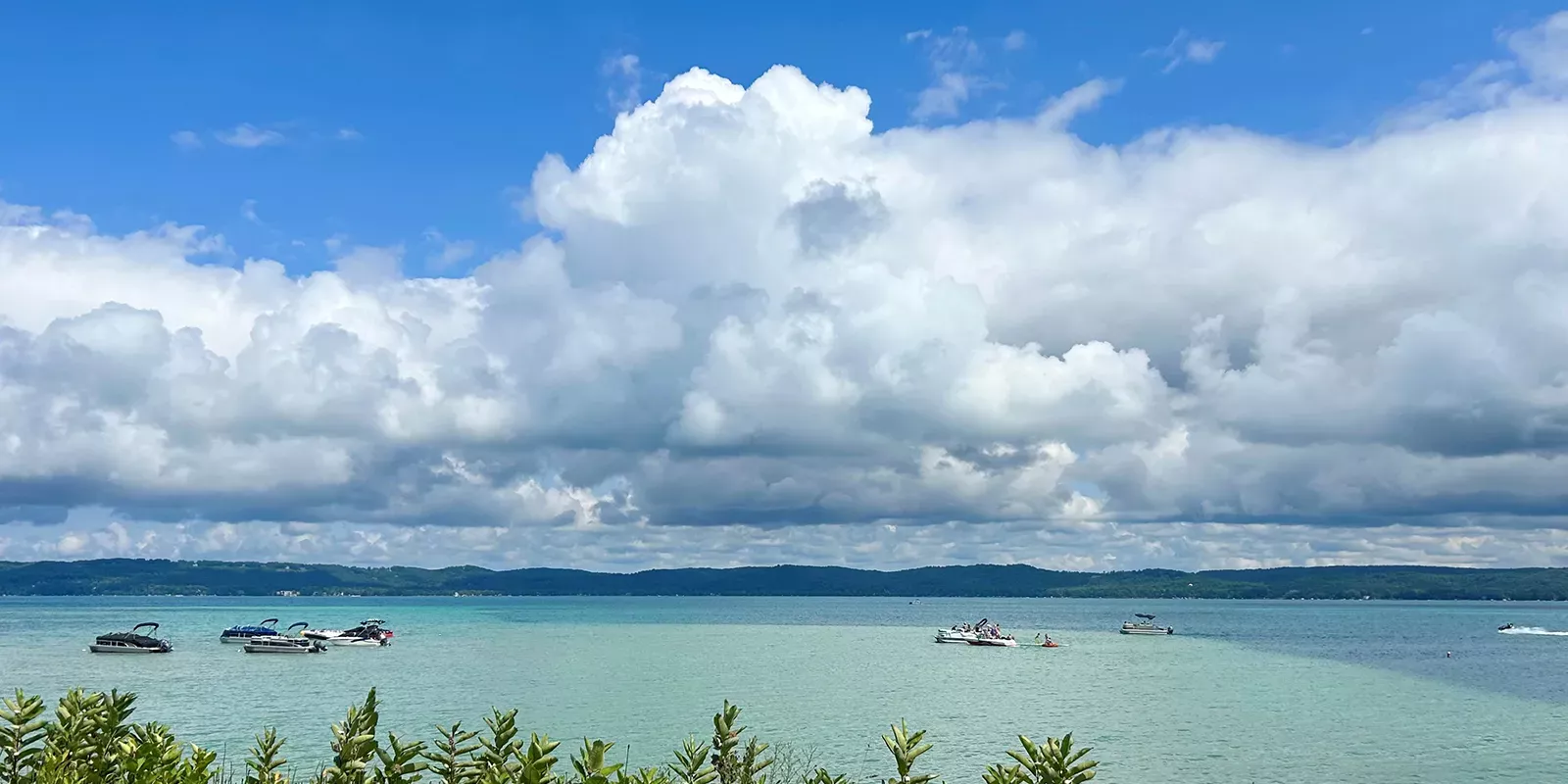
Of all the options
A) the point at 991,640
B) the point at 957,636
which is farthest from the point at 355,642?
the point at 991,640

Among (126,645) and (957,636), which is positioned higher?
(126,645)

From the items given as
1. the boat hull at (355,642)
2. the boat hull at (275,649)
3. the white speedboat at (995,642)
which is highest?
the boat hull at (275,649)

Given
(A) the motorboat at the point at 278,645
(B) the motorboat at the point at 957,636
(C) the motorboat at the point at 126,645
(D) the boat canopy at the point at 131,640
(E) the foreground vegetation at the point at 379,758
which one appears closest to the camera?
(E) the foreground vegetation at the point at 379,758

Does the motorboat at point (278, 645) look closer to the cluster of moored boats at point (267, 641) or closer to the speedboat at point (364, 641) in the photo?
the cluster of moored boats at point (267, 641)

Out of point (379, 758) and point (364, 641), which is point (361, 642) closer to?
point (364, 641)

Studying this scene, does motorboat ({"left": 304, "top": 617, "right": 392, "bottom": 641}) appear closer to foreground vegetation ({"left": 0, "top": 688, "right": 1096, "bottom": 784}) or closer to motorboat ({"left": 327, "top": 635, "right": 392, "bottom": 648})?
motorboat ({"left": 327, "top": 635, "right": 392, "bottom": 648})

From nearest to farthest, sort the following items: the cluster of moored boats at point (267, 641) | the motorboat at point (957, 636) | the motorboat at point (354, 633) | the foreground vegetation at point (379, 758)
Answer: the foreground vegetation at point (379, 758) → the cluster of moored boats at point (267, 641) → the motorboat at point (354, 633) → the motorboat at point (957, 636)

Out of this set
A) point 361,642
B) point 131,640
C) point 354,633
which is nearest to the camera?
point 131,640

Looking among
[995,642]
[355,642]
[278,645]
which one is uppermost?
[278,645]

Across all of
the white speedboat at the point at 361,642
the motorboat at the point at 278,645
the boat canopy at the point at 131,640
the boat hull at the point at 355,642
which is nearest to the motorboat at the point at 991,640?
the white speedboat at the point at 361,642

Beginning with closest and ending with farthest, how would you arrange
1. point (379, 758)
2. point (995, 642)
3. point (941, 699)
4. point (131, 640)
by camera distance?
point (379, 758), point (941, 699), point (131, 640), point (995, 642)

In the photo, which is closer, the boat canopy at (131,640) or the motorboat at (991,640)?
the boat canopy at (131,640)

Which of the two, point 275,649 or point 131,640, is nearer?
point 131,640

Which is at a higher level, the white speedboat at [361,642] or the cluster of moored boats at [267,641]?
the cluster of moored boats at [267,641]
